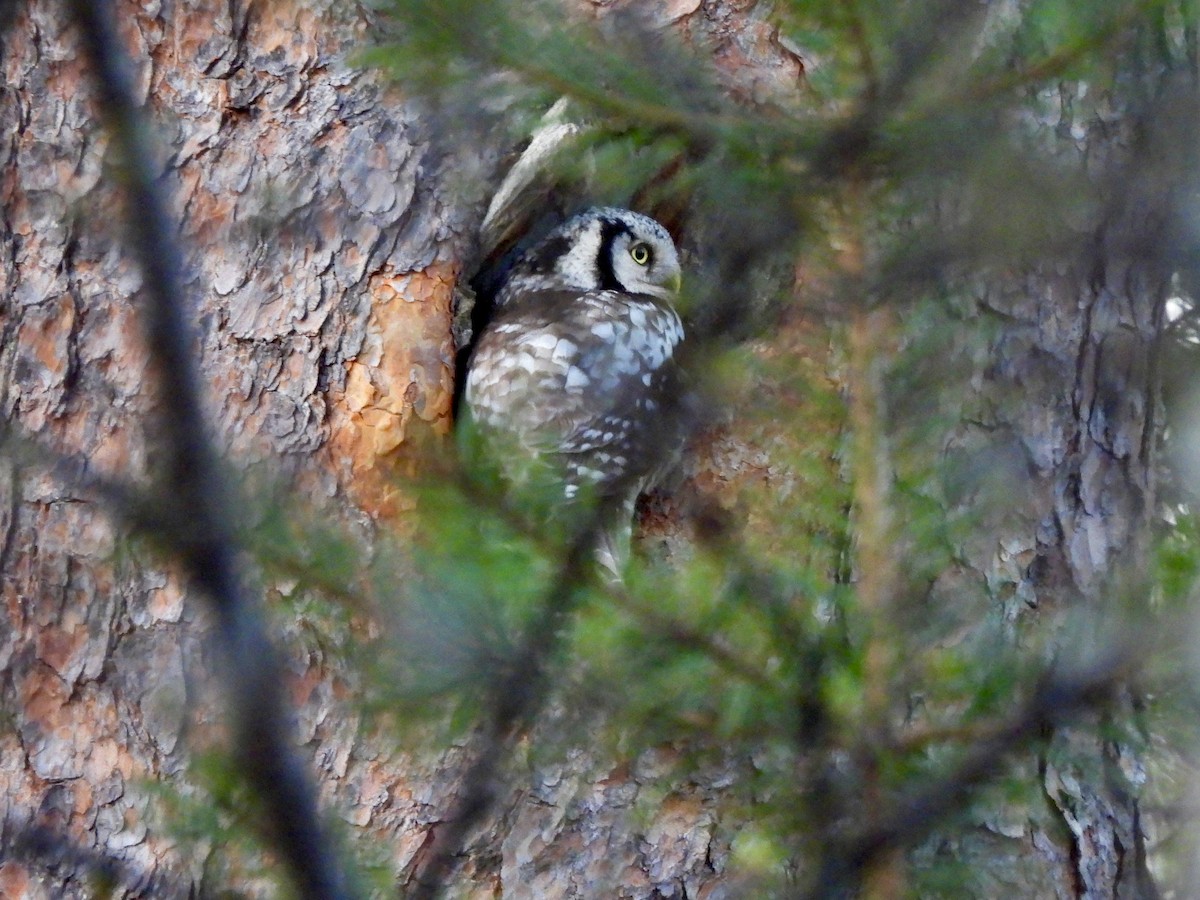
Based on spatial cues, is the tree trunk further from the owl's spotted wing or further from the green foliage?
the green foliage

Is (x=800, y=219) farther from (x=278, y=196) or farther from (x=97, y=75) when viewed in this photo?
(x=278, y=196)

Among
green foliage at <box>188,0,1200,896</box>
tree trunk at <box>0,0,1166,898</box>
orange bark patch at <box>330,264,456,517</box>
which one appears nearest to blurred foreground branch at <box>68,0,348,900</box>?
green foliage at <box>188,0,1200,896</box>

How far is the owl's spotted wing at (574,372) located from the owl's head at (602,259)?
6cm

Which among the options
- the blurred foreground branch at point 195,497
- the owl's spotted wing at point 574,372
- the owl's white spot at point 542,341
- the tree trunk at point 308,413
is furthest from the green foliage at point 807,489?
the owl's white spot at point 542,341

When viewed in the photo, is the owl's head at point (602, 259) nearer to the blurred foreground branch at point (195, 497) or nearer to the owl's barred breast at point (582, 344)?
the owl's barred breast at point (582, 344)

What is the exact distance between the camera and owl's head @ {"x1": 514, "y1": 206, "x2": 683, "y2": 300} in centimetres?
313

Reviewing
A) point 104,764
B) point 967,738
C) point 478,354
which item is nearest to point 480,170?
point 478,354

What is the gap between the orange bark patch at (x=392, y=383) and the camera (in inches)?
99.2

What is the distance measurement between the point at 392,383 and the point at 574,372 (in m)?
0.54

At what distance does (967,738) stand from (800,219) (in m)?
0.60

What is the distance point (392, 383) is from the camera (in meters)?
2.59

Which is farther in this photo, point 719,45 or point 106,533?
point 719,45

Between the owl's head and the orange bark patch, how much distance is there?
1.55ft

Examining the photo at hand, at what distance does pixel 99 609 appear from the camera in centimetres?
233
